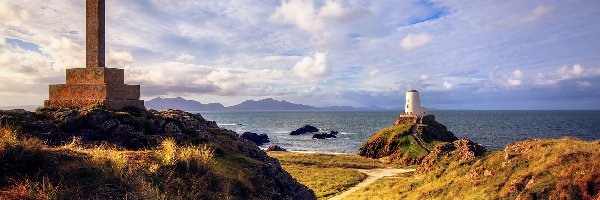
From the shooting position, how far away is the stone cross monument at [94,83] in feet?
57.8

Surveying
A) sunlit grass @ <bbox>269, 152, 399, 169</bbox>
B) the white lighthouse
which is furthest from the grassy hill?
the white lighthouse

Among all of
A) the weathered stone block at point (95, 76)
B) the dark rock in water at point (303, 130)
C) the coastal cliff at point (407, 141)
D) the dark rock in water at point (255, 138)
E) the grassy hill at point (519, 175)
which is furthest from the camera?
the dark rock in water at point (303, 130)

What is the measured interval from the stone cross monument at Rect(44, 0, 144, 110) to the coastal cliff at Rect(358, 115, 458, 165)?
56.0m

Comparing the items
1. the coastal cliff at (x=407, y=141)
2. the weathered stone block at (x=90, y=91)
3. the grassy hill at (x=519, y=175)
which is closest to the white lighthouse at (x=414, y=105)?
the coastal cliff at (x=407, y=141)

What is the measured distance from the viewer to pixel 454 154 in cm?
3341

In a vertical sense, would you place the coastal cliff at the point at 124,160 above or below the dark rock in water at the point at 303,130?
above

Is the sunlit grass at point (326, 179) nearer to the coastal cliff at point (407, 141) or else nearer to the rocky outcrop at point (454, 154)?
the rocky outcrop at point (454, 154)

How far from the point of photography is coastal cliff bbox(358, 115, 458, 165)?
7012cm

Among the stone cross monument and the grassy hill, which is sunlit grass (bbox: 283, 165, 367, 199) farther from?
the stone cross monument

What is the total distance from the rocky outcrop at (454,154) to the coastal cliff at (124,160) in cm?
1868

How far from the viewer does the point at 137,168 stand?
10.9 m

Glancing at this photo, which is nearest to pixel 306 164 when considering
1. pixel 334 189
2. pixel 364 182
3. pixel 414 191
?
pixel 364 182

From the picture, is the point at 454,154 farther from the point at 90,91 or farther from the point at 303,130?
the point at 303,130

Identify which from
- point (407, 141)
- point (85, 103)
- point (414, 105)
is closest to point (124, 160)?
point (85, 103)
